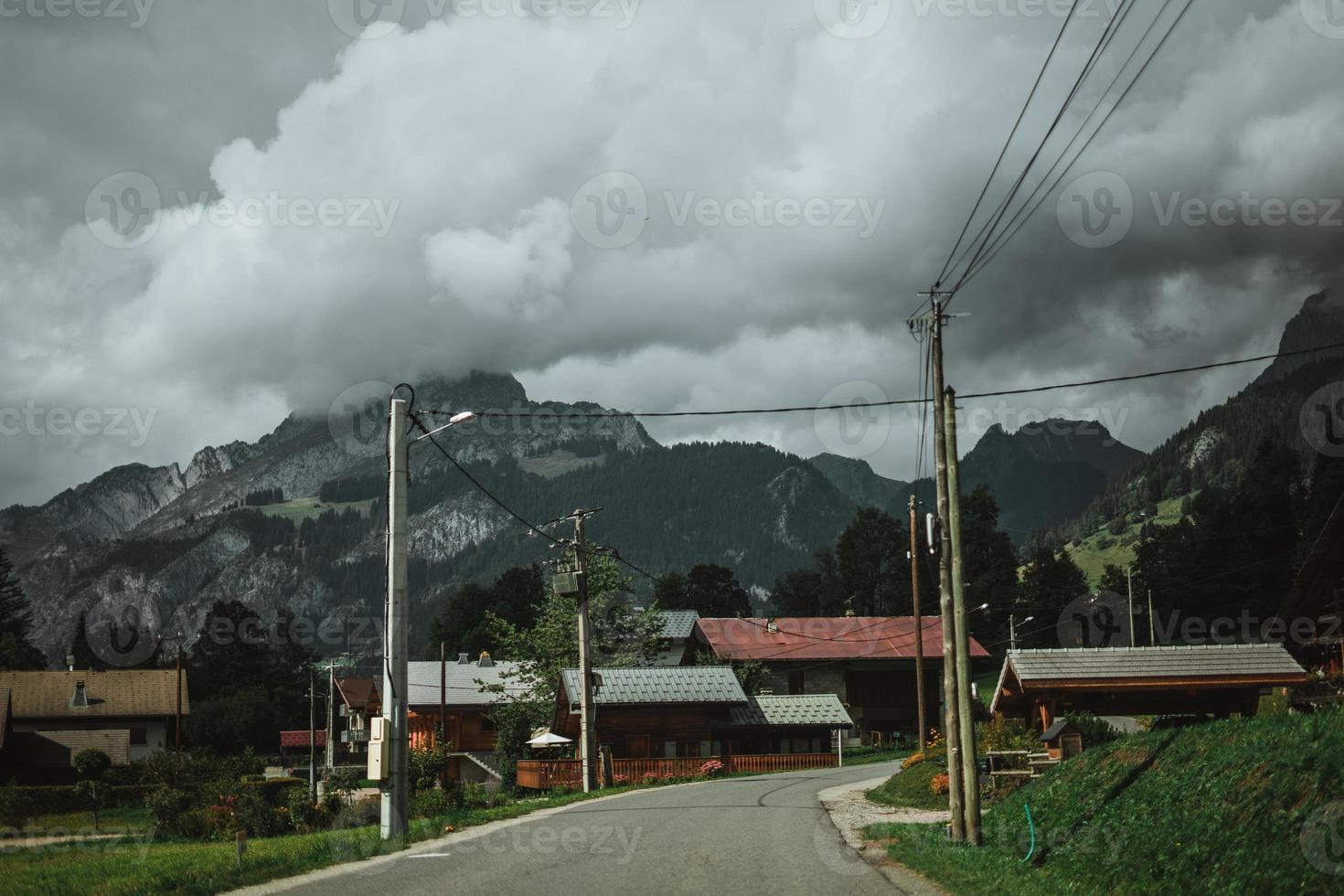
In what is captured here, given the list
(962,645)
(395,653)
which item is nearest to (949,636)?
(962,645)

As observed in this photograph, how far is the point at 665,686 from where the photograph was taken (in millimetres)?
55938

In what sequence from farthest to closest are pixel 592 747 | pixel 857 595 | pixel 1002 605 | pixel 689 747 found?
pixel 857 595
pixel 1002 605
pixel 689 747
pixel 592 747

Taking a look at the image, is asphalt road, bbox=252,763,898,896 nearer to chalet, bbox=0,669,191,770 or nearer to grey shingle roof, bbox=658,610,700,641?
chalet, bbox=0,669,191,770

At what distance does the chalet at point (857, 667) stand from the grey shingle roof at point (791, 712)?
19.9m

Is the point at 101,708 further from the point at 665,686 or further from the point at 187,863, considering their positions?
the point at 187,863

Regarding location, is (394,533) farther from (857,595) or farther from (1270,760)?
(857,595)

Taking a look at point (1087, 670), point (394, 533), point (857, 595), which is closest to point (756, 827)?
point (394, 533)

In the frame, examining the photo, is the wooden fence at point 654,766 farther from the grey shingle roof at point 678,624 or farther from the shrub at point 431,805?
the grey shingle roof at point 678,624

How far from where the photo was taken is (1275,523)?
3337 inches

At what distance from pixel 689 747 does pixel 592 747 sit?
20597 mm

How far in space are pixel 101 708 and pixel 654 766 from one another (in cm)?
4565

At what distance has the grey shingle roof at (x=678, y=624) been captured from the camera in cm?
8494

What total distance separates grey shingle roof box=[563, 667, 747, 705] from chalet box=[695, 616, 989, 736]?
23.0 m

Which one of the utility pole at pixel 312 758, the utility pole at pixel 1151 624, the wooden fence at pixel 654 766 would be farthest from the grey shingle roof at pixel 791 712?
the utility pole at pixel 312 758
